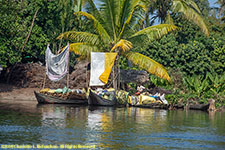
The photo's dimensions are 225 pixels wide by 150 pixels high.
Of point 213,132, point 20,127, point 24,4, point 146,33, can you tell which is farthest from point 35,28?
point 213,132

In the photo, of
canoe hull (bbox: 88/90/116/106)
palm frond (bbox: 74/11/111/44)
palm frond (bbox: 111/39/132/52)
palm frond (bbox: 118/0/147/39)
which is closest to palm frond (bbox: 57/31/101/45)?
palm frond (bbox: 74/11/111/44)

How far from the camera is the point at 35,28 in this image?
103ft

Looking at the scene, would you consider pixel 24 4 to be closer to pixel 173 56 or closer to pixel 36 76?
pixel 36 76

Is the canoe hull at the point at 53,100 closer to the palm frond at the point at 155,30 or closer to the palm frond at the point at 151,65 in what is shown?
the palm frond at the point at 151,65

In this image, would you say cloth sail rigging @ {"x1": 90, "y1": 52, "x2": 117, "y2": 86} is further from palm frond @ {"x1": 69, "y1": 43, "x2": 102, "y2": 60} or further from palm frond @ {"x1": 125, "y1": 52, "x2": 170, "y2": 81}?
palm frond @ {"x1": 125, "y1": 52, "x2": 170, "y2": 81}

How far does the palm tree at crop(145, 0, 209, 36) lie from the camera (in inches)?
1206

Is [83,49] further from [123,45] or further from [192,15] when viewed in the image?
[192,15]

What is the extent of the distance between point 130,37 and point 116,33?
97 centimetres

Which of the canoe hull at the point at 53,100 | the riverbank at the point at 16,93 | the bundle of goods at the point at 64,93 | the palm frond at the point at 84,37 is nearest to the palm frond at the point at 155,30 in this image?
the palm frond at the point at 84,37

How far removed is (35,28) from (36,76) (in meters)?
3.63

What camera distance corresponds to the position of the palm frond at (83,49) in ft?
87.7

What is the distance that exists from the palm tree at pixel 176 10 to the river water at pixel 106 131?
12282mm

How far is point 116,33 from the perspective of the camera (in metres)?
27.5

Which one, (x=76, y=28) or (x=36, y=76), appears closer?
(x=36, y=76)
